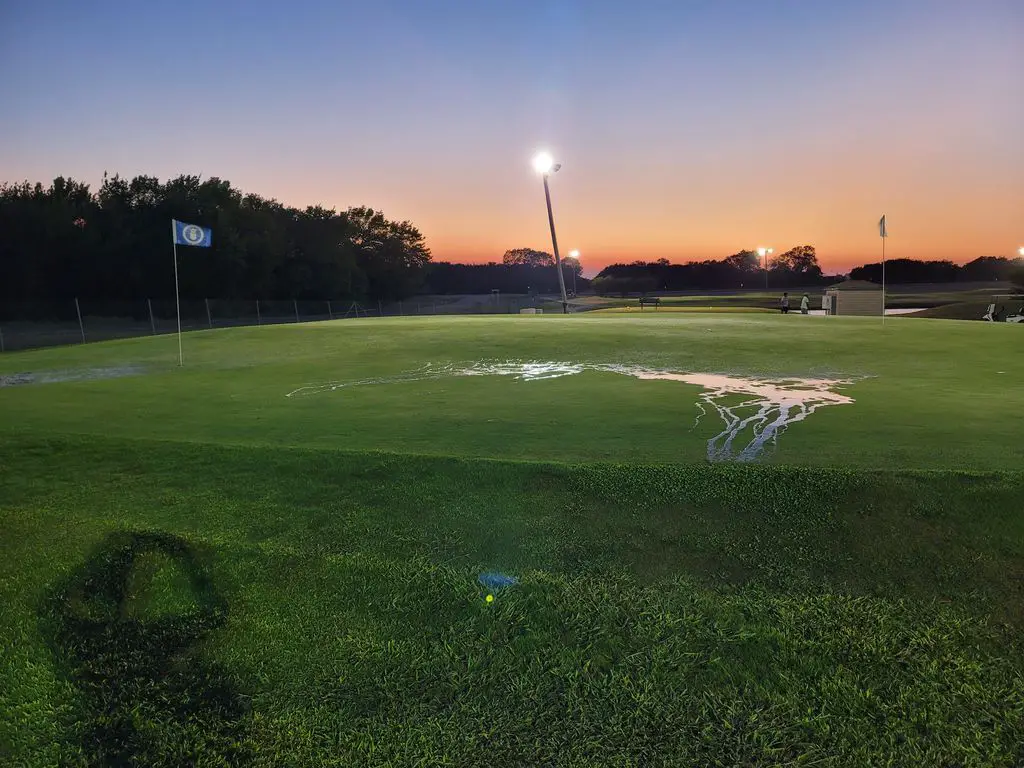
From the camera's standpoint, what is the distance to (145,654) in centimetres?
338

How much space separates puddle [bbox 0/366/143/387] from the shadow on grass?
33.5 feet

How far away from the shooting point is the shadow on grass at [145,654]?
280cm

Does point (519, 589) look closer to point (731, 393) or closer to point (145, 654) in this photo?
point (145, 654)

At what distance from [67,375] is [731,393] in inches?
507

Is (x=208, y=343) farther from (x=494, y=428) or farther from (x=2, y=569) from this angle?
(x=2, y=569)

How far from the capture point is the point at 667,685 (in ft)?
9.93

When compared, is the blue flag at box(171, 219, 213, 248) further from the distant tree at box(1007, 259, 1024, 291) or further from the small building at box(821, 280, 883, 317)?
the distant tree at box(1007, 259, 1024, 291)

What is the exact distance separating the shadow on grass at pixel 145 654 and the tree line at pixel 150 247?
188 ft

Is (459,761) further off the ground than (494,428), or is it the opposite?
(494,428)

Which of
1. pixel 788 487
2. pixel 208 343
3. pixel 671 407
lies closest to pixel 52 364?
pixel 208 343

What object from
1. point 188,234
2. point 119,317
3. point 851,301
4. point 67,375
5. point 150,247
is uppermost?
point 150,247

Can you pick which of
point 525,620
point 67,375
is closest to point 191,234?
point 67,375

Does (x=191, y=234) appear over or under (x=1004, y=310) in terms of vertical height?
over

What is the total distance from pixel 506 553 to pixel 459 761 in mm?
1717
